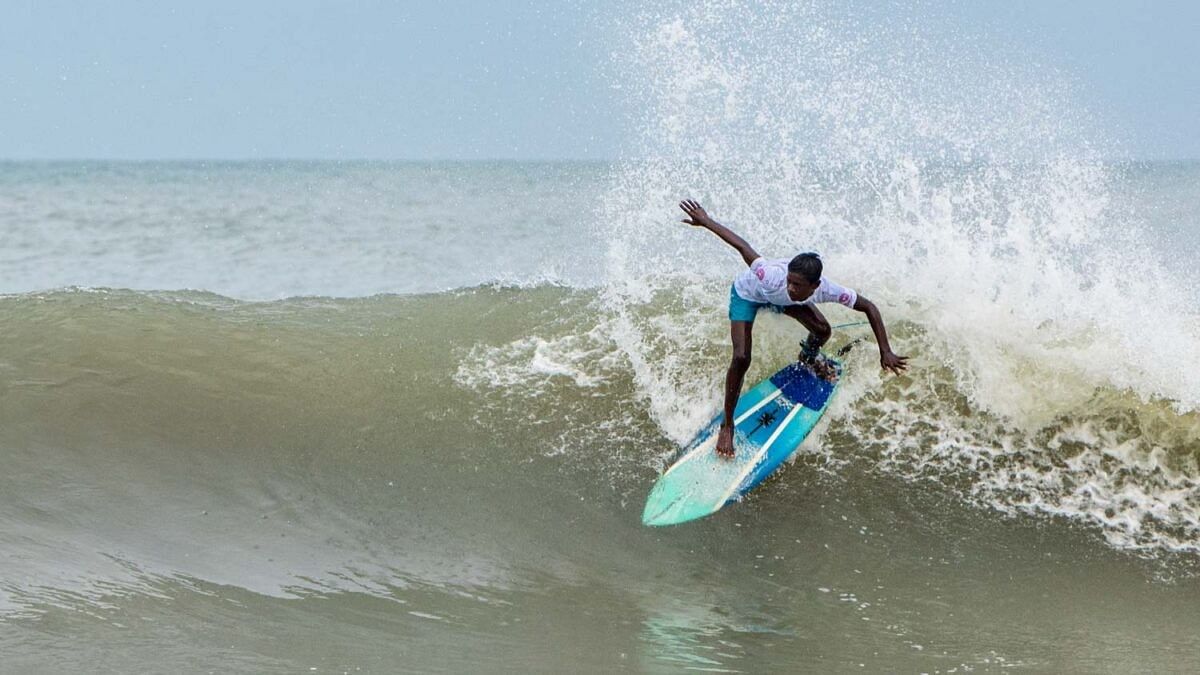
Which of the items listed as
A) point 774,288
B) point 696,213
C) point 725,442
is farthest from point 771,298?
point 725,442

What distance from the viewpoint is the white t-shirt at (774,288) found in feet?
18.8

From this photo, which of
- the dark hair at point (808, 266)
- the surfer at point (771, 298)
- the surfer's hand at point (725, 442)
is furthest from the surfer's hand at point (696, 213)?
the surfer's hand at point (725, 442)

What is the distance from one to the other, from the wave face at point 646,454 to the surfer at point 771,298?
73 cm

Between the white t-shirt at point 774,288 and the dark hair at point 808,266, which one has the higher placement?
the dark hair at point 808,266

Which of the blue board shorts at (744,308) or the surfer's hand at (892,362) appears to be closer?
the surfer's hand at (892,362)

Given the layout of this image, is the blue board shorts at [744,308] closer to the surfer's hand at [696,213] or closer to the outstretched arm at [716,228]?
the outstretched arm at [716,228]

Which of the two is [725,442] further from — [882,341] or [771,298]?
[882,341]

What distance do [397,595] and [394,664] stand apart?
786mm

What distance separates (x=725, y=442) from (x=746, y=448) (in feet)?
0.70

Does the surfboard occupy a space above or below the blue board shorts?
below

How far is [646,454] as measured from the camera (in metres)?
6.42

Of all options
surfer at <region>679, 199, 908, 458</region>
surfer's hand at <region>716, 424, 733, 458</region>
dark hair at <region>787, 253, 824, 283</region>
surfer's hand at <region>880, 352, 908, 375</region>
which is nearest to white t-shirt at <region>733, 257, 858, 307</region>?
surfer at <region>679, 199, 908, 458</region>

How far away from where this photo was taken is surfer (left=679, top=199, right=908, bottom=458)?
558 cm

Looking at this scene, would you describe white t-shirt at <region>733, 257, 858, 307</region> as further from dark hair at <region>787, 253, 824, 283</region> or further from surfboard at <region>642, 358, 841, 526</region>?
surfboard at <region>642, 358, 841, 526</region>
